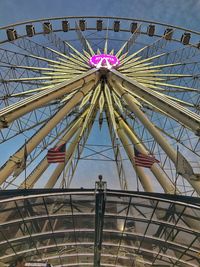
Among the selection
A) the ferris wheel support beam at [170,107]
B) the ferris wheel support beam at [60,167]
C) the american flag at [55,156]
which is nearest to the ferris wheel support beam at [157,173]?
the ferris wheel support beam at [170,107]

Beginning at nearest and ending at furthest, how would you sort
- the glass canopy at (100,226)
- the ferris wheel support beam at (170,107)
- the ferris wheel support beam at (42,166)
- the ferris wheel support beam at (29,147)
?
the glass canopy at (100,226) → the ferris wheel support beam at (170,107) → the ferris wheel support beam at (29,147) → the ferris wheel support beam at (42,166)

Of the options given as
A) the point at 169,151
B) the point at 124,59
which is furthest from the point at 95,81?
the point at 169,151

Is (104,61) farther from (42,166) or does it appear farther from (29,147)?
(29,147)

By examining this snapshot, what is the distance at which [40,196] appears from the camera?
54.4 ft

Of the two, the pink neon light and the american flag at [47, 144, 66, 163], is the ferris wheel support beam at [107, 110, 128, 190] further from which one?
the american flag at [47, 144, 66, 163]

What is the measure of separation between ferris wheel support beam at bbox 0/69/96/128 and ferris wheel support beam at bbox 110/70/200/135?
3319 mm

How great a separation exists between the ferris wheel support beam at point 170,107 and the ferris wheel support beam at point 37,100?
10.9ft

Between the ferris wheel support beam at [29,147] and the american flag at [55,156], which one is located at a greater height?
the ferris wheel support beam at [29,147]

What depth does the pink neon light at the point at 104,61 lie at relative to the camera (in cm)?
2969

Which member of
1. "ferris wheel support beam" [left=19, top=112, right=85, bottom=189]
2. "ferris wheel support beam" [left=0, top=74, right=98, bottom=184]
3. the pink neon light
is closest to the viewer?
"ferris wheel support beam" [left=0, top=74, right=98, bottom=184]

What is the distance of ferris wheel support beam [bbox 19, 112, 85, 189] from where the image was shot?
27375mm

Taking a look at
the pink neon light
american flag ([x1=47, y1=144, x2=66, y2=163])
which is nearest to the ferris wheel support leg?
the pink neon light

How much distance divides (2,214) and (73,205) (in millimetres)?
4236

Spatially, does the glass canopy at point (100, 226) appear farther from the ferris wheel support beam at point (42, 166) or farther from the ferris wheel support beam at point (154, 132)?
the ferris wheel support beam at point (42, 166)
